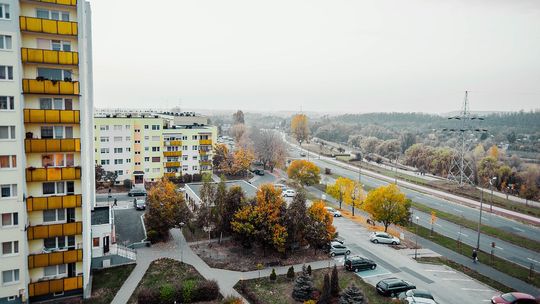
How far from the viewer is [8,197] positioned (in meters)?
22.6

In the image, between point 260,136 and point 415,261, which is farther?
point 260,136

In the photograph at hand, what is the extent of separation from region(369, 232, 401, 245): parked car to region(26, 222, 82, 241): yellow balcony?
89.9 feet

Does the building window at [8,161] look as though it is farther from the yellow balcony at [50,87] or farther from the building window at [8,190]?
the yellow balcony at [50,87]

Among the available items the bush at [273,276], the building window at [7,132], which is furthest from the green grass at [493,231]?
the building window at [7,132]

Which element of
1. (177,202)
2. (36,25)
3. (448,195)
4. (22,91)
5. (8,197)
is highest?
(36,25)

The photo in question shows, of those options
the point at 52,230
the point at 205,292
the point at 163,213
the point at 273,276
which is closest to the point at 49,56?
the point at 52,230

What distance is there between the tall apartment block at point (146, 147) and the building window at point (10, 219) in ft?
127

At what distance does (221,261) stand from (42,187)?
49.8ft

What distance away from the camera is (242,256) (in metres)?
33.5

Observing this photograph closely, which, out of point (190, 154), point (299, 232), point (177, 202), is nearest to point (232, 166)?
point (190, 154)

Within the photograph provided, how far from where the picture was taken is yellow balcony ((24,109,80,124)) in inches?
916

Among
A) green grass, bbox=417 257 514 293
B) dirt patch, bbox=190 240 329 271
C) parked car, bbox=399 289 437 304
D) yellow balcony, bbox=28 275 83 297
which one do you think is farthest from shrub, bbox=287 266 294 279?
yellow balcony, bbox=28 275 83 297

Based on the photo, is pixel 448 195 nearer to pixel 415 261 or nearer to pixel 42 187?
pixel 415 261

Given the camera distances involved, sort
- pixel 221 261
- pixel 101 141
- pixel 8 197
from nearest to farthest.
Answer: pixel 8 197 < pixel 221 261 < pixel 101 141
